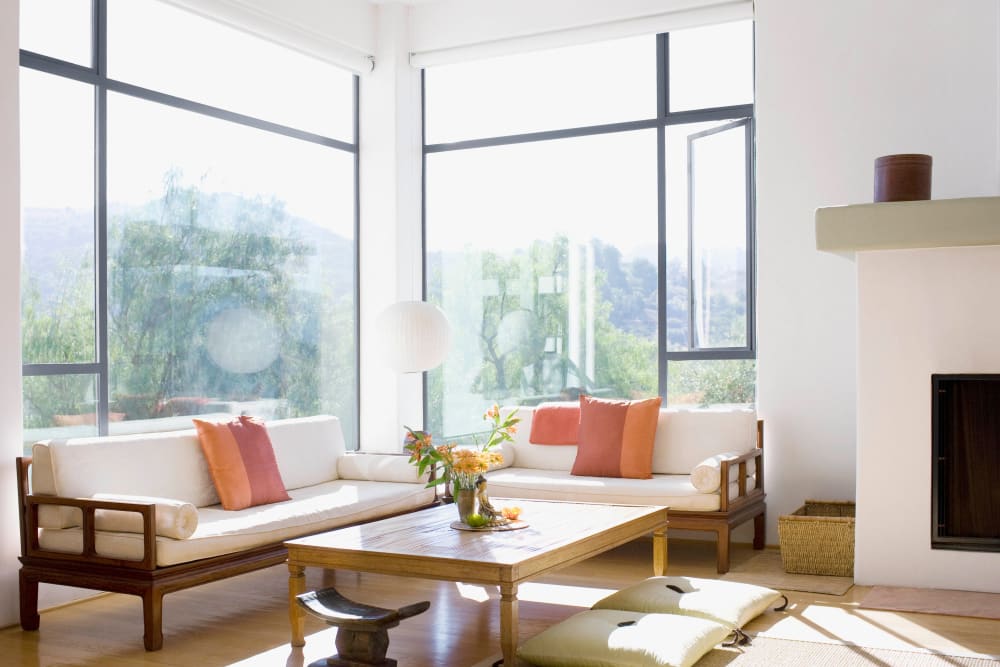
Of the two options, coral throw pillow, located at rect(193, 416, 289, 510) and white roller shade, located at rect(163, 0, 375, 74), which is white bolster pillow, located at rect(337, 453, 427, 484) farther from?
white roller shade, located at rect(163, 0, 375, 74)

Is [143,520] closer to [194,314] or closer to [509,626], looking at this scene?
[509,626]

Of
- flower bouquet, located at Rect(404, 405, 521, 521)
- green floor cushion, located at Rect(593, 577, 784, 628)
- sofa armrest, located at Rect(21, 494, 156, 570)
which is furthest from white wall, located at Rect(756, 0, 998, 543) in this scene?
sofa armrest, located at Rect(21, 494, 156, 570)

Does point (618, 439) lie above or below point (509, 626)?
above

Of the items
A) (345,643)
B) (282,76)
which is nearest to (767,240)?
(282,76)

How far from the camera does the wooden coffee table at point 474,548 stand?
3754mm

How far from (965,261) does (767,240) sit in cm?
144

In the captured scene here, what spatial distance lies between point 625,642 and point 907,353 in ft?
8.00

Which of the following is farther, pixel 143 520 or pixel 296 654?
pixel 143 520

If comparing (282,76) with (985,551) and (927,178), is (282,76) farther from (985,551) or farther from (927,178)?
(985,551)

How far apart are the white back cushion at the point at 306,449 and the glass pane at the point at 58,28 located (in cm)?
219

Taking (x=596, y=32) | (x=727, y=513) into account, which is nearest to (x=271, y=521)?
(x=727, y=513)

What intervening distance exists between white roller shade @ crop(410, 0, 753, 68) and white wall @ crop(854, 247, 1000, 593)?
2.04 m

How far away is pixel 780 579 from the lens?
538 centimetres

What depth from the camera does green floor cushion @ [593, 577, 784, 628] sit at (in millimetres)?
4133
